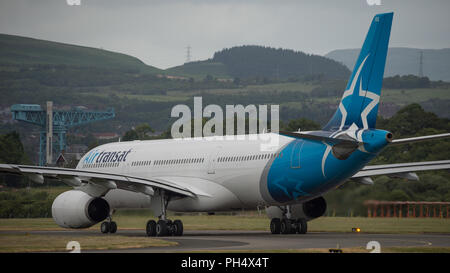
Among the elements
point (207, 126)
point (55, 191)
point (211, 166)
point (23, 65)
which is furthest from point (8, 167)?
point (23, 65)

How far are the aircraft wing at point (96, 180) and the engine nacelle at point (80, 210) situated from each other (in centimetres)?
41

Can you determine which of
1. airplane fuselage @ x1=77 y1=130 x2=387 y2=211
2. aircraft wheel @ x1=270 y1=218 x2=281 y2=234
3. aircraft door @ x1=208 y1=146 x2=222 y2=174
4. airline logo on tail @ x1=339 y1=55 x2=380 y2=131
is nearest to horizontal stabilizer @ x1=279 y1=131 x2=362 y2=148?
airplane fuselage @ x1=77 y1=130 x2=387 y2=211

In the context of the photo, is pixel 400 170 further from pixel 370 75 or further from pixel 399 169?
pixel 370 75

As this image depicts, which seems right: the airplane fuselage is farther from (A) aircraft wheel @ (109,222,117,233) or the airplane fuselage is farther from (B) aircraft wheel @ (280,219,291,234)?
(B) aircraft wheel @ (280,219,291,234)

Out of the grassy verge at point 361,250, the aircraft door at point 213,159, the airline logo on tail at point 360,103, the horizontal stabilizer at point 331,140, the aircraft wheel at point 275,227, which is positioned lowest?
the aircraft wheel at point 275,227

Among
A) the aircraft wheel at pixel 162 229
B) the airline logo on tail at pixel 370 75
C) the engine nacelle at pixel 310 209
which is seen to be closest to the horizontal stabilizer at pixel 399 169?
the engine nacelle at pixel 310 209

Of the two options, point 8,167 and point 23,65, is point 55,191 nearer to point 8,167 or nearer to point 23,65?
point 8,167

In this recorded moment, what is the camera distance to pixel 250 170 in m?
30.6

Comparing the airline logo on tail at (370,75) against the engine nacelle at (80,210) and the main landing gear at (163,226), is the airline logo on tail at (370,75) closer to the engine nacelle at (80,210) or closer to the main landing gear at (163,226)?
the main landing gear at (163,226)

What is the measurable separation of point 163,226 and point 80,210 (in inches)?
140

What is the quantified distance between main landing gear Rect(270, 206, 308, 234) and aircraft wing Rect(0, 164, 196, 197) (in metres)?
3.58

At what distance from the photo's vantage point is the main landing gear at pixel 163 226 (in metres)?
31.4

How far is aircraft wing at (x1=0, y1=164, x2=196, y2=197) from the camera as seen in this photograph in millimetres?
28531

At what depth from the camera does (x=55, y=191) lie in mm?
51438
